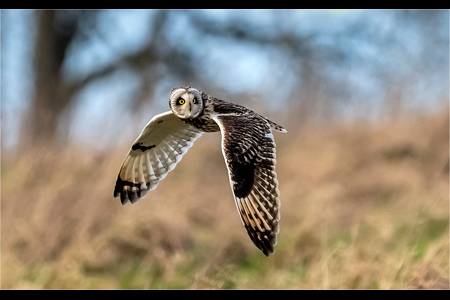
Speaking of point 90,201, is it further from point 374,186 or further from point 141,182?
point 374,186

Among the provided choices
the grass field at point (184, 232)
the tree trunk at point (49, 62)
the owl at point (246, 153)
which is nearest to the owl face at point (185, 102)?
the owl at point (246, 153)

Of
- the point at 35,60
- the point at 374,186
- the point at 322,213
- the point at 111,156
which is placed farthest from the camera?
the point at 35,60

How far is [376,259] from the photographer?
3277mm

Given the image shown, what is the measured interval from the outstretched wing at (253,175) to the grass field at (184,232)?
3.84ft

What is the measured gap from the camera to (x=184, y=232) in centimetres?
383

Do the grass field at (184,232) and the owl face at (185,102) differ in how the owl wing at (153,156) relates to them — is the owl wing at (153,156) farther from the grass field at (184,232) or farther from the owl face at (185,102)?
the grass field at (184,232)

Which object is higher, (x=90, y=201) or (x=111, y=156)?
(x=111, y=156)

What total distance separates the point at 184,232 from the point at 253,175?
2.14m

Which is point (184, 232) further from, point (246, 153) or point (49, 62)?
point (49, 62)

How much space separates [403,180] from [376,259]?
1941mm

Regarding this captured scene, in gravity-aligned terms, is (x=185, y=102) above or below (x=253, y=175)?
above

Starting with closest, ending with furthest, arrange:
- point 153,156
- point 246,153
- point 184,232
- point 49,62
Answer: point 246,153
point 153,156
point 184,232
point 49,62

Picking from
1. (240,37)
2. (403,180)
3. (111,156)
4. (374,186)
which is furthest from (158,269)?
(240,37)

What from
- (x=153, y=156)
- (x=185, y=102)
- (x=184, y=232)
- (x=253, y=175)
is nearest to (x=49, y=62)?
(x=184, y=232)
